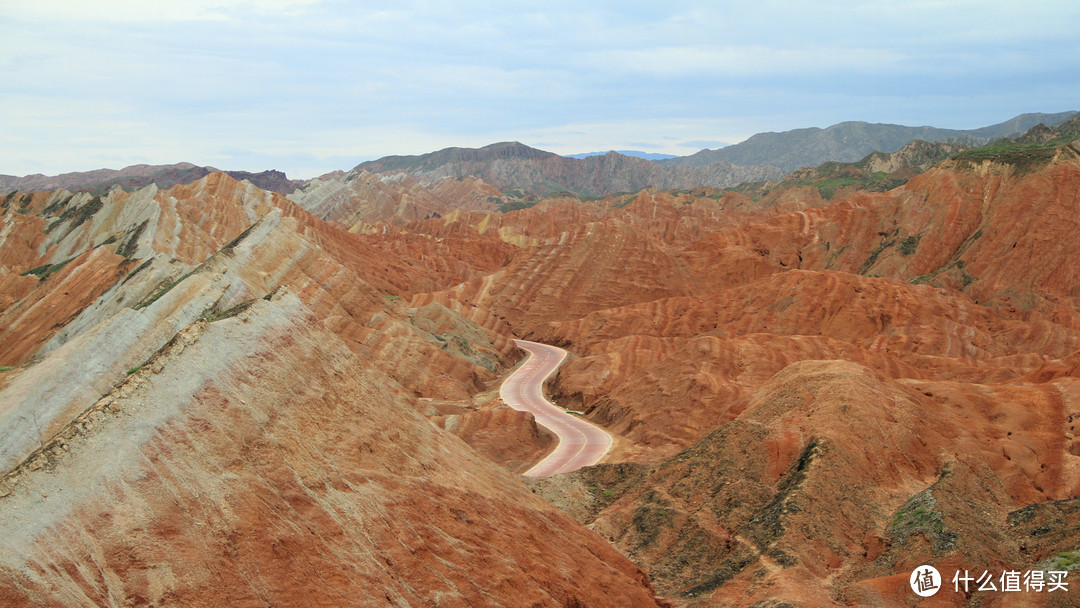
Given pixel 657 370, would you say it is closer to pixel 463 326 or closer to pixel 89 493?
pixel 463 326

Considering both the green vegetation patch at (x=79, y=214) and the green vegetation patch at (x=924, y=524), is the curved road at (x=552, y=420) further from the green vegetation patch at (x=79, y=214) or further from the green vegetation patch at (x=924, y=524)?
the green vegetation patch at (x=79, y=214)

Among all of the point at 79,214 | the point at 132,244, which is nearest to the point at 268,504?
the point at 132,244

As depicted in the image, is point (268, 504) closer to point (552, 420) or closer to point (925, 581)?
point (925, 581)

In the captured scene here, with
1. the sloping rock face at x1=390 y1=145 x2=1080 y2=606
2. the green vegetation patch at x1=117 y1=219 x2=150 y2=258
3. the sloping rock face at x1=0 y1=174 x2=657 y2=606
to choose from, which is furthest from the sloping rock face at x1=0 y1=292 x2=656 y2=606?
the green vegetation patch at x1=117 y1=219 x2=150 y2=258

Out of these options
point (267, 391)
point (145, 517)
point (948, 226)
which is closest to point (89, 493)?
point (145, 517)

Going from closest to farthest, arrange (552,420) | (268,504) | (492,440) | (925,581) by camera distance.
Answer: (268,504) → (925,581) → (492,440) → (552,420)

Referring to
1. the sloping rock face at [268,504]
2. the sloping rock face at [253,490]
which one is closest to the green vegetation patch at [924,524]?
the sloping rock face at [253,490]
